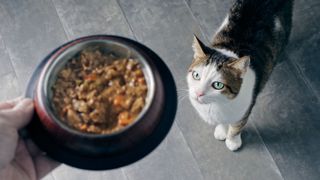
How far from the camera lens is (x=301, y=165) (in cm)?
179

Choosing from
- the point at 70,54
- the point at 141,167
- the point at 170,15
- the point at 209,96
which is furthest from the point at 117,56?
the point at 170,15

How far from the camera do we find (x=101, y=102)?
1036 millimetres

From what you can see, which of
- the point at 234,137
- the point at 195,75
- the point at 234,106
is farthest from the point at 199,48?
the point at 234,137

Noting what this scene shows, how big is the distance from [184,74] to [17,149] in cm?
88

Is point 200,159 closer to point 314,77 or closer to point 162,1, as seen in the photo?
point 314,77

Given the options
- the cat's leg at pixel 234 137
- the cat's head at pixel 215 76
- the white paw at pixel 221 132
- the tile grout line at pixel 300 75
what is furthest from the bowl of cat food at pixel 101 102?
the tile grout line at pixel 300 75

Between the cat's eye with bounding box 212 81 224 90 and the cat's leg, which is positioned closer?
the cat's eye with bounding box 212 81 224 90

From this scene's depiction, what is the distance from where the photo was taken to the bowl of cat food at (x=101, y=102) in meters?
0.98

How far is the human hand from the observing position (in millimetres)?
1084

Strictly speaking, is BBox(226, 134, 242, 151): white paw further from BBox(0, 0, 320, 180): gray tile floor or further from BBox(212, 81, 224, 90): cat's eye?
BBox(212, 81, 224, 90): cat's eye

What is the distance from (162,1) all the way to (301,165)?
3.15 ft

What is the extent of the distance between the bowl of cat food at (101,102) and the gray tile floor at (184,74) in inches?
30.8

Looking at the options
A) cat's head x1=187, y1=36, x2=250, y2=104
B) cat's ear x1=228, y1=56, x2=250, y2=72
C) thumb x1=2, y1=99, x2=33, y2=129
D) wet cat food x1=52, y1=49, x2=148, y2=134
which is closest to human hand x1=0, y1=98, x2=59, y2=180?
thumb x1=2, y1=99, x2=33, y2=129

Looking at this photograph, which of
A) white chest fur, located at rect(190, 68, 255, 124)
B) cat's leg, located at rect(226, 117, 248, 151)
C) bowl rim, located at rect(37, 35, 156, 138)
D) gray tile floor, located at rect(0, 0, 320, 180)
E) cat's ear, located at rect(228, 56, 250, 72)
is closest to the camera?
bowl rim, located at rect(37, 35, 156, 138)
